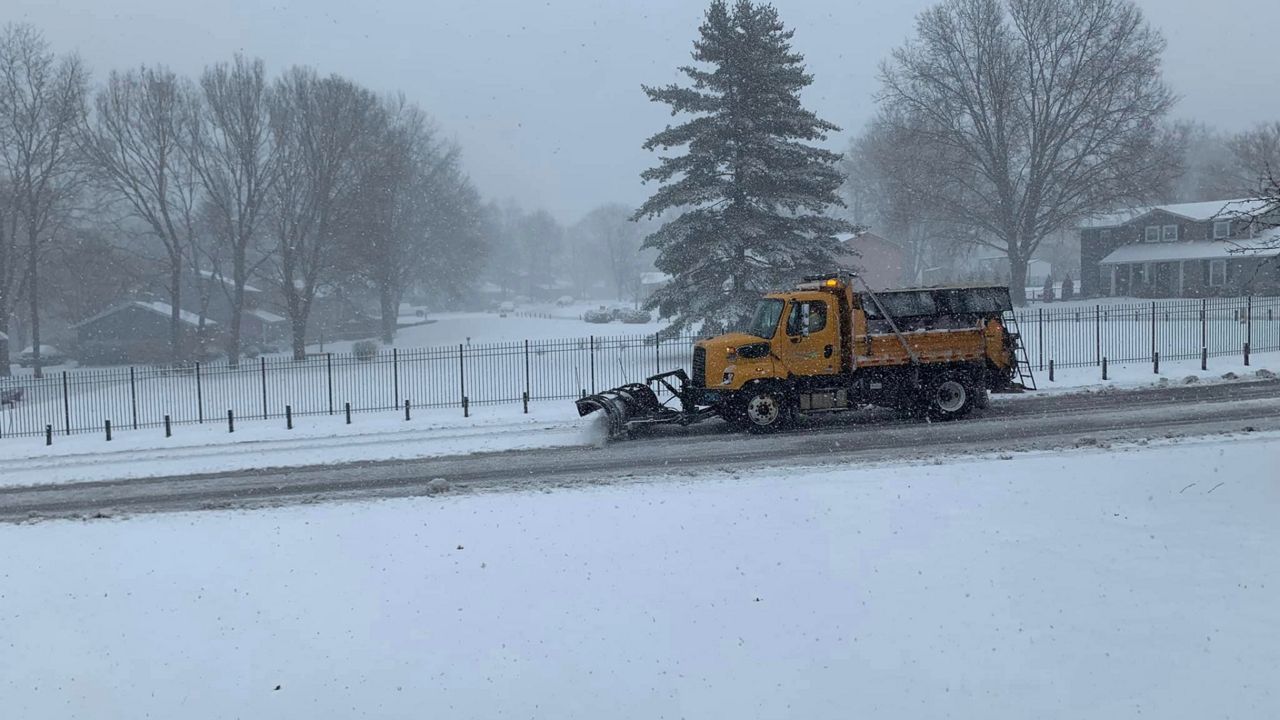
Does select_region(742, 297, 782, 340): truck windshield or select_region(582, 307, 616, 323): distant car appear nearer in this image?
select_region(742, 297, 782, 340): truck windshield

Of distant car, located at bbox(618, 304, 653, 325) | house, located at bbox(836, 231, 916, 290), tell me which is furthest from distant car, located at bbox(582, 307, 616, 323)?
house, located at bbox(836, 231, 916, 290)

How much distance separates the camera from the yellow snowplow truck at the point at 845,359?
737 inches

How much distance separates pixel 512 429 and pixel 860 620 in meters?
13.1

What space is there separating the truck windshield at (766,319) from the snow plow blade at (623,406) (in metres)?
2.48

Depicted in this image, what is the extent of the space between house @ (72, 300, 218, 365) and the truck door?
152 feet

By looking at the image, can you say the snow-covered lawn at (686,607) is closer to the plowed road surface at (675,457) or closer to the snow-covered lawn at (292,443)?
the plowed road surface at (675,457)

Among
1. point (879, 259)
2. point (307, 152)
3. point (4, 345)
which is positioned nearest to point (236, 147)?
point (307, 152)

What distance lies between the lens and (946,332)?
18.9 m

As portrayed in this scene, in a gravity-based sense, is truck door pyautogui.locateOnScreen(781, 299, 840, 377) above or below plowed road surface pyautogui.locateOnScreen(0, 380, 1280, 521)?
above

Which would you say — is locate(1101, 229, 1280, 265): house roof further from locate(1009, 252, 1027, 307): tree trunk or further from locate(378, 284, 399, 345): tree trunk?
locate(378, 284, 399, 345): tree trunk

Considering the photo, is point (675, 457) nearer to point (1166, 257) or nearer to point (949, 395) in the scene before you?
point (949, 395)

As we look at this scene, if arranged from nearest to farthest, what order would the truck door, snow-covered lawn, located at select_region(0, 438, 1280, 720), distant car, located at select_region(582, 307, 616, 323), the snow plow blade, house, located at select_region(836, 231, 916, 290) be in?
1. snow-covered lawn, located at select_region(0, 438, 1280, 720)
2. the truck door
3. the snow plow blade
4. house, located at select_region(836, 231, 916, 290)
5. distant car, located at select_region(582, 307, 616, 323)

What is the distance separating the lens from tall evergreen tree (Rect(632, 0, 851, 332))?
1179 inches

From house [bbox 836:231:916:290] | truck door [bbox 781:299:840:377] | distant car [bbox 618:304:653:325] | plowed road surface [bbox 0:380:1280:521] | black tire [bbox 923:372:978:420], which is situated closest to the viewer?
plowed road surface [bbox 0:380:1280:521]
